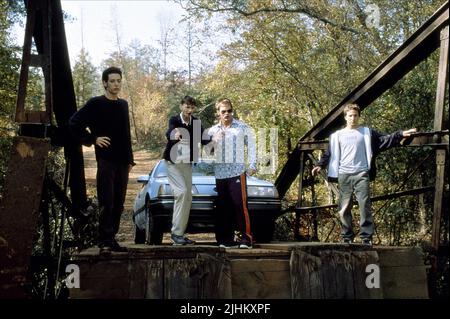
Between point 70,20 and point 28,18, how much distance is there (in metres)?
17.5

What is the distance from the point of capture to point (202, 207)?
6074 millimetres

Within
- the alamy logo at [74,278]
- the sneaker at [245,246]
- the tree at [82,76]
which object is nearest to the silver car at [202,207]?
the sneaker at [245,246]

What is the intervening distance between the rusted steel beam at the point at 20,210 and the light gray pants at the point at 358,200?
3.24 m

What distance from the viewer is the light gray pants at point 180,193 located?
495 centimetres

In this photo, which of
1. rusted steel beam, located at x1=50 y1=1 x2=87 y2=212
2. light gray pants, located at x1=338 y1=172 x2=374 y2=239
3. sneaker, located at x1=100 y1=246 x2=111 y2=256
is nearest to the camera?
sneaker, located at x1=100 y1=246 x2=111 y2=256

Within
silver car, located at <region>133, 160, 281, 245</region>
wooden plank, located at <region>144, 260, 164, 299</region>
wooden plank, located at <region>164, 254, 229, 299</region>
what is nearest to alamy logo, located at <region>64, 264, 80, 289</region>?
wooden plank, located at <region>144, 260, 164, 299</region>

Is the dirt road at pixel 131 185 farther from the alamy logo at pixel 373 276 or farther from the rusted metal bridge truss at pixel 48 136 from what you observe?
the alamy logo at pixel 373 276

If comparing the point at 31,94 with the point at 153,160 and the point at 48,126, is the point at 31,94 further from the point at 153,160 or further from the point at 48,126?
the point at 153,160

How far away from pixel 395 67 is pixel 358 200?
1565mm

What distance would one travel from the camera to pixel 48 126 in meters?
4.06

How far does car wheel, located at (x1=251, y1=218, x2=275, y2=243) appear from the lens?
255 inches

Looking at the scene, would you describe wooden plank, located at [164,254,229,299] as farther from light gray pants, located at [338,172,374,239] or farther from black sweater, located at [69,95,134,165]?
light gray pants, located at [338,172,374,239]
